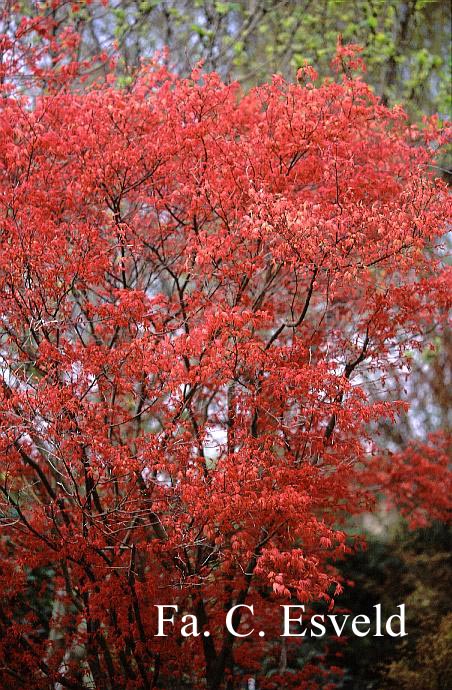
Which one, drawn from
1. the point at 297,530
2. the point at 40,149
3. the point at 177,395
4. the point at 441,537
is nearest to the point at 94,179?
the point at 40,149

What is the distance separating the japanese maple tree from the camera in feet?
21.2

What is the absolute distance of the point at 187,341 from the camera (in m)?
6.34

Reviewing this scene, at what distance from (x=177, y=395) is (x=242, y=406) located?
788 mm

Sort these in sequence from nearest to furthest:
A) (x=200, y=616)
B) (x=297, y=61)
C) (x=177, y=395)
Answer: (x=177, y=395), (x=200, y=616), (x=297, y=61)

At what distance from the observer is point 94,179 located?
7258mm

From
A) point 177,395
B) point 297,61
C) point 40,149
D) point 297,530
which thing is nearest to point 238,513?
point 297,530

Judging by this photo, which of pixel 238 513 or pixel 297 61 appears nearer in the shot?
pixel 238 513

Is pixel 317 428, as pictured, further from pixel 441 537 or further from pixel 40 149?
pixel 441 537

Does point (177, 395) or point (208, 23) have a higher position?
point (208, 23)

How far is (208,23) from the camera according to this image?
14406 millimetres

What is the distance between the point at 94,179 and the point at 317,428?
3112mm

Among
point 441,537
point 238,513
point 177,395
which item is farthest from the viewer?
point 441,537

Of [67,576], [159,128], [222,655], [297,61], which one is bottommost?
[222,655]

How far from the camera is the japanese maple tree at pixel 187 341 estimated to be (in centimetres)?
645
